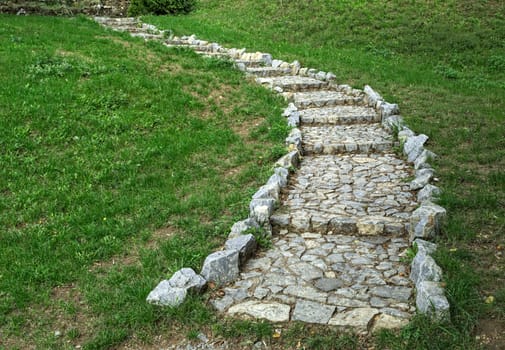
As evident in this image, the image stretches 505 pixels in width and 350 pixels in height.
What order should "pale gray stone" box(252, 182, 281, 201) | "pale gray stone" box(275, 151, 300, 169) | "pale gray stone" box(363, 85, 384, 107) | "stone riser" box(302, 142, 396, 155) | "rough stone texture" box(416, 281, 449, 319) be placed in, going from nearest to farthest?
"rough stone texture" box(416, 281, 449, 319)
"pale gray stone" box(252, 182, 281, 201)
"pale gray stone" box(275, 151, 300, 169)
"stone riser" box(302, 142, 396, 155)
"pale gray stone" box(363, 85, 384, 107)

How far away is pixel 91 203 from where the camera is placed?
23.6 ft

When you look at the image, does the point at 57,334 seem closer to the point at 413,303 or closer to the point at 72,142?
the point at 413,303

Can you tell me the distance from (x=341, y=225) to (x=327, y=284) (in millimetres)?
1238

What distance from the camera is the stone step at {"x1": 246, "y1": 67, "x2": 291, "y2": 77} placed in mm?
13797

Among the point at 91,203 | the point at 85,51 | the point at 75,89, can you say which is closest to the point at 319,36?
the point at 85,51

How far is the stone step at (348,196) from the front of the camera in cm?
→ 636

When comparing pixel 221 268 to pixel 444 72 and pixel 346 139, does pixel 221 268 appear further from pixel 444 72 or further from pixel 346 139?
pixel 444 72

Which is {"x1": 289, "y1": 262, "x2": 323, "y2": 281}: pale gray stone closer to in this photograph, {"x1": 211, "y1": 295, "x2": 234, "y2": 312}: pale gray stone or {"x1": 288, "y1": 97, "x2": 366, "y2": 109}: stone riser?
{"x1": 211, "y1": 295, "x2": 234, "y2": 312}: pale gray stone

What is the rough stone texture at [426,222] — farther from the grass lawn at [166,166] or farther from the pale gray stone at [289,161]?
the pale gray stone at [289,161]

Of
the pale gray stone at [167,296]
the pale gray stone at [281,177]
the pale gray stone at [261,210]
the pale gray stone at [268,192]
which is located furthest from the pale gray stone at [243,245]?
the pale gray stone at [281,177]

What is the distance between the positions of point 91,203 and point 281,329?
12.4 ft

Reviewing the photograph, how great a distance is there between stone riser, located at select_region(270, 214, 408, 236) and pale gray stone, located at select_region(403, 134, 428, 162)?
227cm

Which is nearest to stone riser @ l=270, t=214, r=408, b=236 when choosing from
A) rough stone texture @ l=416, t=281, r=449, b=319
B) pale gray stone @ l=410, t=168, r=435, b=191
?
pale gray stone @ l=410, t=168, r=435, b=191

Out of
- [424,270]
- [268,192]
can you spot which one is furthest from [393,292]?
[268,192]
